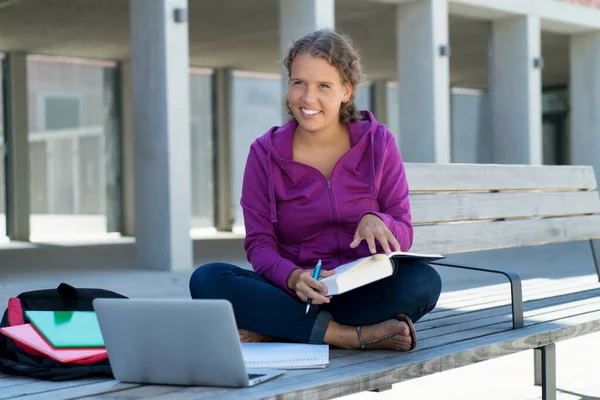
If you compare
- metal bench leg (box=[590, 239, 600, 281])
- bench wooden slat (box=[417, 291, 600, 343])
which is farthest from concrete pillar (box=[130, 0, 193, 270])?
bench wooden slat (box=[417, 291, 600, 343])

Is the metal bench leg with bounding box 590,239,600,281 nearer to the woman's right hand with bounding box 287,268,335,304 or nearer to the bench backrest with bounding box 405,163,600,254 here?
the bench backrest with bounding box 405,163,600,254

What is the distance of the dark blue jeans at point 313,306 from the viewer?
2.80 metres

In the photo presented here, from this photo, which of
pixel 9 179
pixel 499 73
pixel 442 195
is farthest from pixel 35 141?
pixel 442 195

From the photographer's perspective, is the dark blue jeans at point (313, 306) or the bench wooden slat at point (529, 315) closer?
the dark blue jeans at point (313, 306)

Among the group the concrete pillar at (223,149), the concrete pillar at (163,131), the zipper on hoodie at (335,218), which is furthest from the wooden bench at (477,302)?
the concrete pillar at (223,149)

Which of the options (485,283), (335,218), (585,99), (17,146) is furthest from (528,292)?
(17,146)

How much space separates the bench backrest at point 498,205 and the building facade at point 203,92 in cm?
465

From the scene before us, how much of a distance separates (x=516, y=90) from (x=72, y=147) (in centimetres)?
778

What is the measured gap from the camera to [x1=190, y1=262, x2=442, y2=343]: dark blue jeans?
2.80m

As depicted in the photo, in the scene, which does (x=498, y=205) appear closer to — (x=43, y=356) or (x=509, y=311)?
(x=509, y=311)

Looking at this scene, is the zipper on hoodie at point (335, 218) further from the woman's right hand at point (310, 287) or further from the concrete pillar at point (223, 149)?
the concrete pillar at point (223, 149)

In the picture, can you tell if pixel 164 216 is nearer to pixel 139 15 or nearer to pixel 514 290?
pixel 139 15

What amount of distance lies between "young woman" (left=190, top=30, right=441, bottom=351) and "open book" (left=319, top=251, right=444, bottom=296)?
0.11 meters

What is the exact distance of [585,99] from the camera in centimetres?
1455
